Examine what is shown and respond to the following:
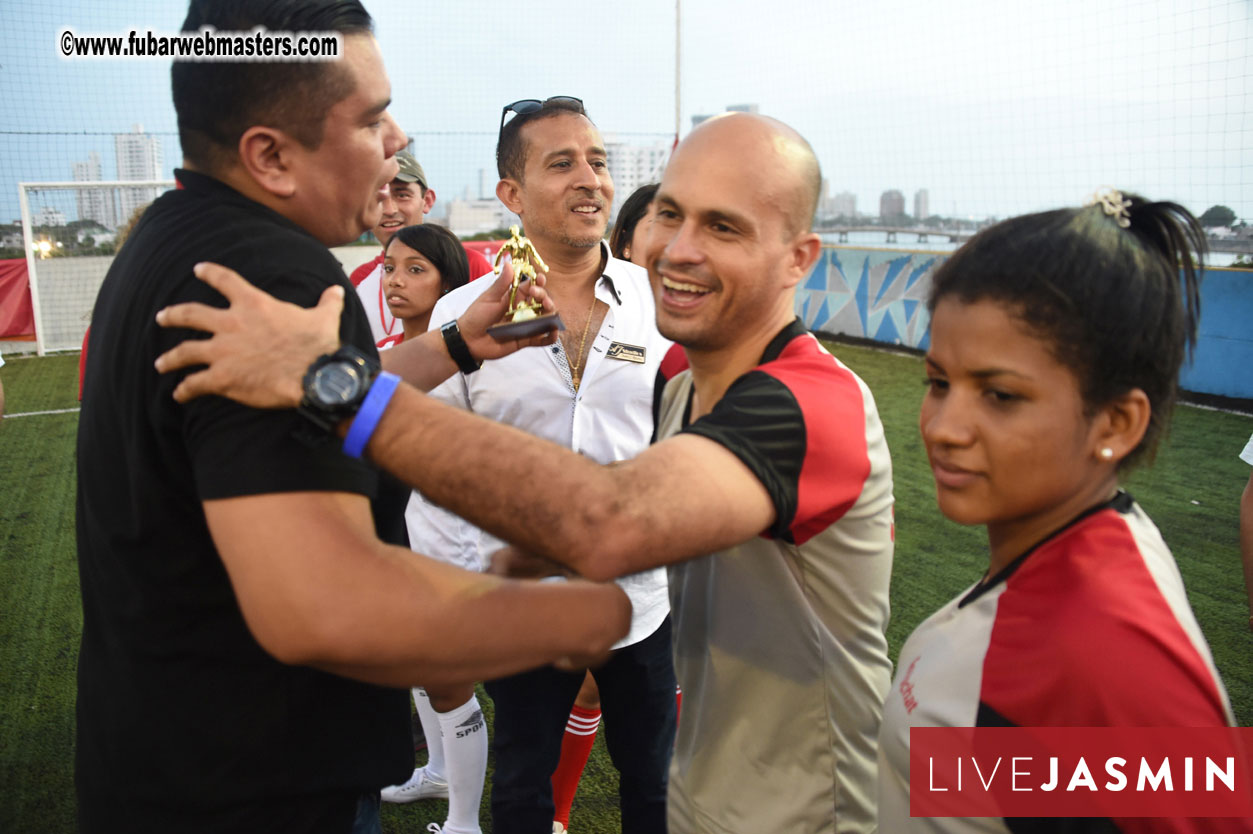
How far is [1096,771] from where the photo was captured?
117 cm

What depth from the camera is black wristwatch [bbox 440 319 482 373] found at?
9.18 feet

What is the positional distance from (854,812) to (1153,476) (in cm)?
715

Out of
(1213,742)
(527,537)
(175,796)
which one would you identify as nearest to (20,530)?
(175,796)

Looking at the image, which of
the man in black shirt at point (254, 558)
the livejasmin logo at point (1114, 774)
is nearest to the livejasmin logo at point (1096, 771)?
the livejasmin logo at point (1114, 774)

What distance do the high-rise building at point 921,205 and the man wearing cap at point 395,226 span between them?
1177 cm

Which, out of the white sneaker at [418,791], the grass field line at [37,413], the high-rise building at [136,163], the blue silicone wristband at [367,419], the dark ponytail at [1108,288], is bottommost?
the white sneaker at [418,791]

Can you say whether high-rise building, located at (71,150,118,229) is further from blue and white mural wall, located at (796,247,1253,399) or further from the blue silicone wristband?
the blue silicone wristband

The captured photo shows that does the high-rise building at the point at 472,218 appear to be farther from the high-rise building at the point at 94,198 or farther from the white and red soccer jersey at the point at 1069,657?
the white and red soccer jersey at the point at 1069,657

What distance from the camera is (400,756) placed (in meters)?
1.73

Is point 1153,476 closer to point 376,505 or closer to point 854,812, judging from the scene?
point 854,812

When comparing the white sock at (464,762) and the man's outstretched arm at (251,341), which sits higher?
the man's outstretched arm at (251,341)

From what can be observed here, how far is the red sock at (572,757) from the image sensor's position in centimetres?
342

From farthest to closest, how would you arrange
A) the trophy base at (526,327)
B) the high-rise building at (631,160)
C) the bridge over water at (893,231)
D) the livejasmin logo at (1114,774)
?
the high-rise building at (631,160), the bridge over water at (893,231), the trophy base at (526,327), the livejasmin logo at (1114,774)

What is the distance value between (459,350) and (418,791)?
214 centimetres
